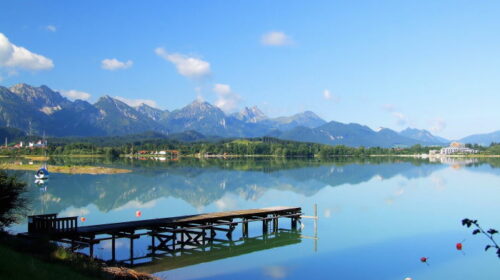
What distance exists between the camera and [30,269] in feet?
31.4

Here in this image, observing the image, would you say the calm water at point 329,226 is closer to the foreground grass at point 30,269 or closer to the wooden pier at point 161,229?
the wooden pier at point 161,229

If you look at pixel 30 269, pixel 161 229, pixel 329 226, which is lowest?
pixel 329 226

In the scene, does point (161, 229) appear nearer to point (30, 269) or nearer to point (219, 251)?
point (219, 251)

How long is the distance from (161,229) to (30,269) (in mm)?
12276

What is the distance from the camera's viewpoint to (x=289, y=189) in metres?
52.8

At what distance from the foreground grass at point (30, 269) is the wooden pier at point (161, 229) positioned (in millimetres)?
4688

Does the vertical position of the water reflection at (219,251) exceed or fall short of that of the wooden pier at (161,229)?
it falls short

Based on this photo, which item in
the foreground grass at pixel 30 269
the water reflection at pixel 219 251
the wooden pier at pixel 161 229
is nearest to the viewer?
the foreground grass at pixel 30 269

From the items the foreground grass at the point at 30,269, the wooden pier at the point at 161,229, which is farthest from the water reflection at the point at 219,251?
the foreground grass at the point at 30,269

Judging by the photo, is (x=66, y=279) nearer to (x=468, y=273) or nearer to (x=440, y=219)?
(x=468, y=273)

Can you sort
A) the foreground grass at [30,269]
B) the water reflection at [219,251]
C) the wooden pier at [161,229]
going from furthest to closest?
the water reflection at [219,251]
the wooden pier at [161,229]
the foreground grass at [30,269]

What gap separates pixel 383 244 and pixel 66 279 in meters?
17.4

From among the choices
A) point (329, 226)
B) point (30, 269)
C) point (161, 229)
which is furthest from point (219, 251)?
point (30, 269)

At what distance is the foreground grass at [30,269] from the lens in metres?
8.86
